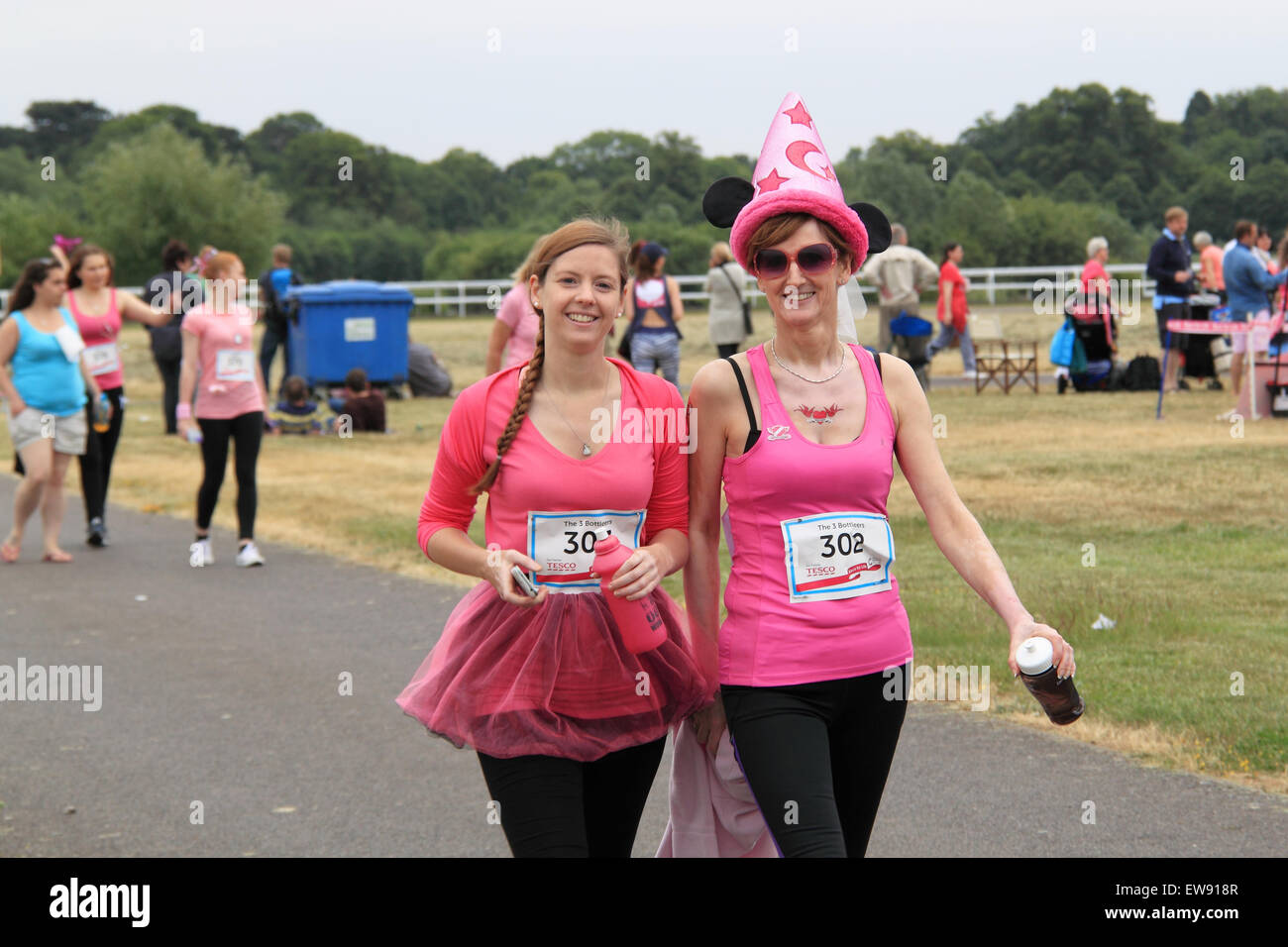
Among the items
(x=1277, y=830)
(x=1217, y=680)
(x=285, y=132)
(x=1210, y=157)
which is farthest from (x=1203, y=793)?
(x=285, y=132)

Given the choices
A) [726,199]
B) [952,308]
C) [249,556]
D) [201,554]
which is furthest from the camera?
[952,308]

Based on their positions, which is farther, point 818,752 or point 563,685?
point 563,685

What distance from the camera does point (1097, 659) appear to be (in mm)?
7301

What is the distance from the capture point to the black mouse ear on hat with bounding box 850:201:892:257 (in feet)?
12.7

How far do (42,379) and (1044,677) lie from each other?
9.45 meters

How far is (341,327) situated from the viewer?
23.3m

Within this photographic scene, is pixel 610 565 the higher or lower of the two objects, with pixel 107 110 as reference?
lower

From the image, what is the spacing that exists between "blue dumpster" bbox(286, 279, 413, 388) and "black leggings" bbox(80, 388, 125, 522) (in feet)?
34.7

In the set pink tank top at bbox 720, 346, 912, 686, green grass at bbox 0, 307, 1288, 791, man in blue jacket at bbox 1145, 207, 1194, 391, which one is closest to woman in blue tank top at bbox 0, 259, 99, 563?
green grass at bbox 0, 307, 1288, 791

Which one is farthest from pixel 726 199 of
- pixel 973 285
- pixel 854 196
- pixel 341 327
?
pixel 854 196

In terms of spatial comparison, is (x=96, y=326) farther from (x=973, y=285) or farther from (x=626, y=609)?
(x=973, y=285)

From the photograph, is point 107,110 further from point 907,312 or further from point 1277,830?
point 1277,830

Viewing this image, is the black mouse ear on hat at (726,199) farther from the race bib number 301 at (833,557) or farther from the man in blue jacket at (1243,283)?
the man in blue jacket at (1243,283)

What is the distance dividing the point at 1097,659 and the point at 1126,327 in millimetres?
26801
